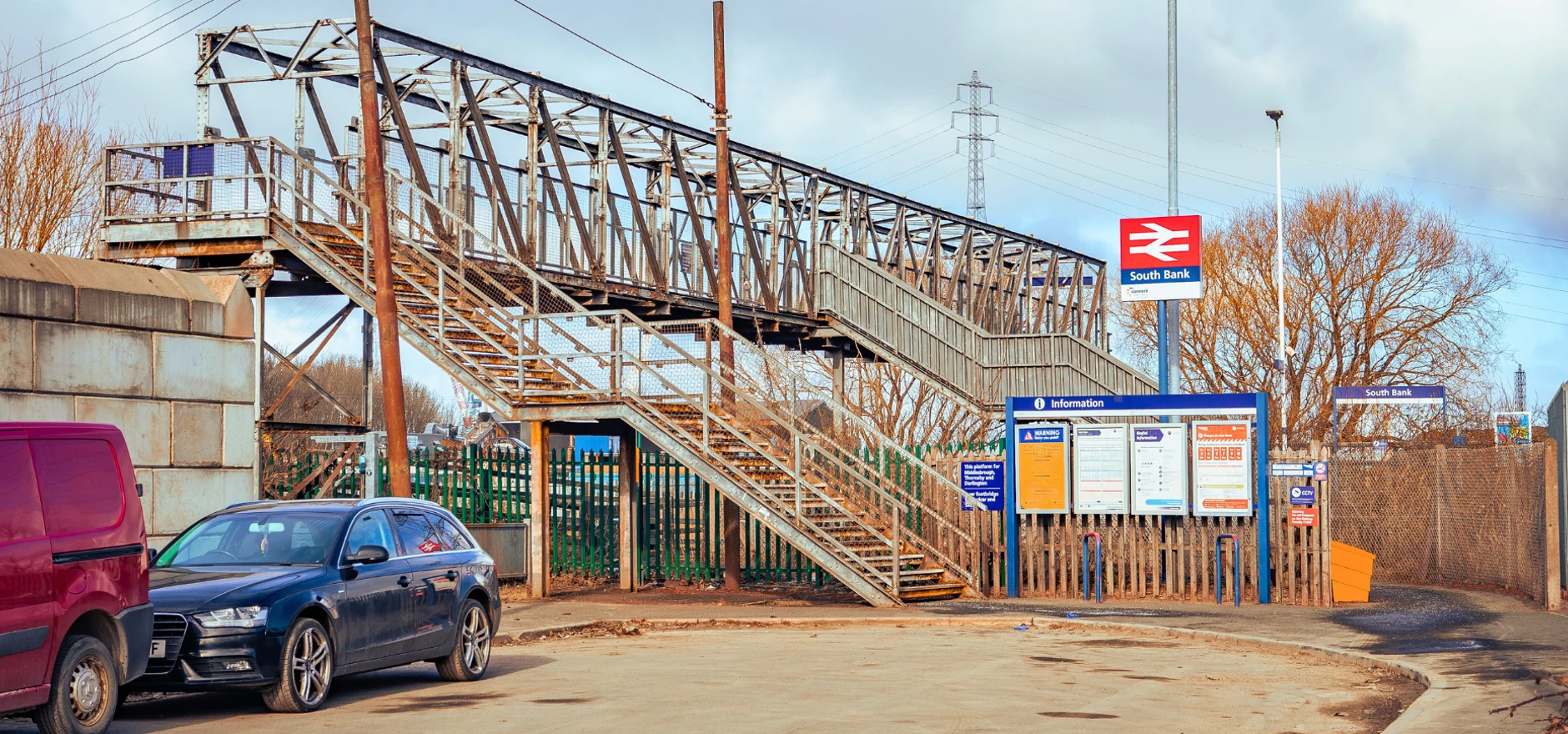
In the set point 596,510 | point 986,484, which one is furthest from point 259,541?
point 596,510

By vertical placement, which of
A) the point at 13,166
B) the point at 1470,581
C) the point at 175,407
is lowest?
the point at 1470,581

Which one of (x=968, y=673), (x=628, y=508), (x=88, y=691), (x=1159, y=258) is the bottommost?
(x=968, y=673)

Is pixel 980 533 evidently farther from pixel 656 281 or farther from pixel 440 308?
pixel 656 281

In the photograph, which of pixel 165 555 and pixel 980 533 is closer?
pixel 165 555

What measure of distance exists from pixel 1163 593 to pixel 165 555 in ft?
42.6

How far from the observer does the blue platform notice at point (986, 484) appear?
21.2m

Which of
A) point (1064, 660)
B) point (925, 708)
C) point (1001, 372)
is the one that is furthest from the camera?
point (1001, 372)

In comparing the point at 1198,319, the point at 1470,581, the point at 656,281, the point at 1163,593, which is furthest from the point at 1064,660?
the point at 1198,319

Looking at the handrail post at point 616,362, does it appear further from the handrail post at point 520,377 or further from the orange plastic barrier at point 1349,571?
the orange plastic barrier at point 1349,571

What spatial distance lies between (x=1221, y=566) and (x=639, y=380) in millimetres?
8024

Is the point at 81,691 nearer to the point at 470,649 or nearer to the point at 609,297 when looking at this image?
the point at 470,649

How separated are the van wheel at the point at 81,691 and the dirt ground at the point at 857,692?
689 mm

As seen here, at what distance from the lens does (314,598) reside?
11.2 meters

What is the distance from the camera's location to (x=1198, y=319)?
46.3m
